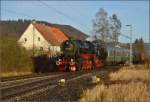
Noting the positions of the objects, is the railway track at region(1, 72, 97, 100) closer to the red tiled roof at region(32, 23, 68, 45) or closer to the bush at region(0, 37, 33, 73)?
the bush at region(0, 37, 33, 73)

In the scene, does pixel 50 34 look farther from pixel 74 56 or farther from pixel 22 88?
pixel 22 88

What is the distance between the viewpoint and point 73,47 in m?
41.1

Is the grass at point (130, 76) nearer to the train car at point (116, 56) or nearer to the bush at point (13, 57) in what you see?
the bush at point (13, 57)

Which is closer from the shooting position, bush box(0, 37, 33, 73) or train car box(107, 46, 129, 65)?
bush box(0, 37, 33, 73)

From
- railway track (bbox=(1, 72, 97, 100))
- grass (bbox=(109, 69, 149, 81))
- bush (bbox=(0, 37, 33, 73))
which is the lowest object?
railway track (bbox=(1, 72, 97, 100))

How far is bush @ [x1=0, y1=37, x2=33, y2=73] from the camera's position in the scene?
35.9 meters

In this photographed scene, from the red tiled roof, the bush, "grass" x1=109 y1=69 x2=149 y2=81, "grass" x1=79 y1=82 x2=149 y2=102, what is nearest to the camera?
"grass" x1=79 y1=82 x2=149 y2=102

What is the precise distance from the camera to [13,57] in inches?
1467

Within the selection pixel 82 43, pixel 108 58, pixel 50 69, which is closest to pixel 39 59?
pixel 50 69

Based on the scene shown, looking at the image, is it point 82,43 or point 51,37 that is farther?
point 51,37

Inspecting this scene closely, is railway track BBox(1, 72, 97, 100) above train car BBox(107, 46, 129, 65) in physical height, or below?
below

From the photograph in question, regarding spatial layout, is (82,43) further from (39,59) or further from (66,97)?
(66,97)

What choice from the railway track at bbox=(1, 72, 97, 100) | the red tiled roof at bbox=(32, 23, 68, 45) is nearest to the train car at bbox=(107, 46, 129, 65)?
the red tiled roof at bbox=(32, 23, 68, 45)

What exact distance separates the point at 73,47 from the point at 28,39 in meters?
49.4
